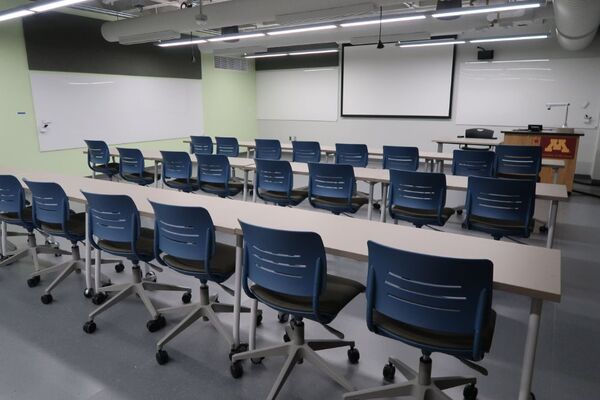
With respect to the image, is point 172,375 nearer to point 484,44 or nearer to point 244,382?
point 244,382

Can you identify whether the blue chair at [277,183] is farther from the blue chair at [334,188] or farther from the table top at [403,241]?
the table top at [403,241]

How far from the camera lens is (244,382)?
2264 mm

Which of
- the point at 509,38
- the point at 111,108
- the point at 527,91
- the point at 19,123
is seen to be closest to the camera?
the point at 19,123

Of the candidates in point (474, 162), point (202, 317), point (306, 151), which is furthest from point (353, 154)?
point (202, 317)

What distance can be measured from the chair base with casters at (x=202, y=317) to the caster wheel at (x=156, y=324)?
5cm

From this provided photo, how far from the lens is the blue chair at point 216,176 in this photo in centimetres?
499

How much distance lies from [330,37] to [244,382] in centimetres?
850

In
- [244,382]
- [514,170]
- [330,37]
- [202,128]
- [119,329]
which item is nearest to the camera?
[244,382]

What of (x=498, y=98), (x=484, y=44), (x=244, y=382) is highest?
(x=484, y=44)

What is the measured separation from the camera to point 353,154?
243 inches

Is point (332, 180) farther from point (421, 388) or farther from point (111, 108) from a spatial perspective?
point (111, 108)

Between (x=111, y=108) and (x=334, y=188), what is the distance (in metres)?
6.40

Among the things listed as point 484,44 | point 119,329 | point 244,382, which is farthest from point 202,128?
point 244,382

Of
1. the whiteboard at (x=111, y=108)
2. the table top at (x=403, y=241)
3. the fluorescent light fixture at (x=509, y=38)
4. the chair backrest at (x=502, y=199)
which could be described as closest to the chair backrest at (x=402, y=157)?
the chair backrest at (x=502, y=199)
